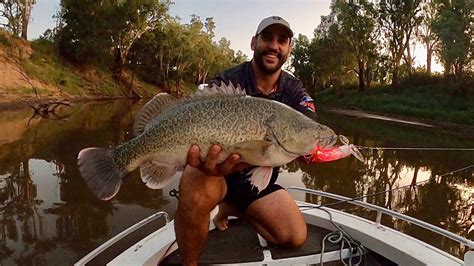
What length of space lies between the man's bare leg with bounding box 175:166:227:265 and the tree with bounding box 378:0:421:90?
122 feet

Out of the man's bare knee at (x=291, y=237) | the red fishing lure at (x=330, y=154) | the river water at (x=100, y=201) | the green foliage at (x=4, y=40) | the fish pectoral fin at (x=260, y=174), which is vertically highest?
the green foliage at (x=4, y=40)

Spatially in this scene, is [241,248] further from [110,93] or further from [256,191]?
[110,93]

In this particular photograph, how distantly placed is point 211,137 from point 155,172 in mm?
471

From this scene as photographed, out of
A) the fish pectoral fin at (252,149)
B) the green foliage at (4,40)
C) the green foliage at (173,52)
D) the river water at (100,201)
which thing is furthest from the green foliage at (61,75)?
the fish pectoral fin at (252,149)

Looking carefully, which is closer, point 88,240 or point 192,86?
point 88,240

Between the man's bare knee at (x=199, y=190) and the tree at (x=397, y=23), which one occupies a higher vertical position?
the tree at (x=397, y=23)

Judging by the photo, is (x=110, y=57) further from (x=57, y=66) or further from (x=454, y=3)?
(x=454, y=3)

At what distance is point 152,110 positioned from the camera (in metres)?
2.61

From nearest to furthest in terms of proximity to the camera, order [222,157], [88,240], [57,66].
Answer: [222,157] < [88,240] < [57,66]

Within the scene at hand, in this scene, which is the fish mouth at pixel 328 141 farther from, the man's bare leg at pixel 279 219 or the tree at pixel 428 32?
the tree at pixel 428 32

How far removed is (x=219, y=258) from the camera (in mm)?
3268

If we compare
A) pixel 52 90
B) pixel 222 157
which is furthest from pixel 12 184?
pixel 52 90

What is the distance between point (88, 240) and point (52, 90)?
2850 cm

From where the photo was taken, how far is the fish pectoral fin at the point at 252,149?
2.34 meters
